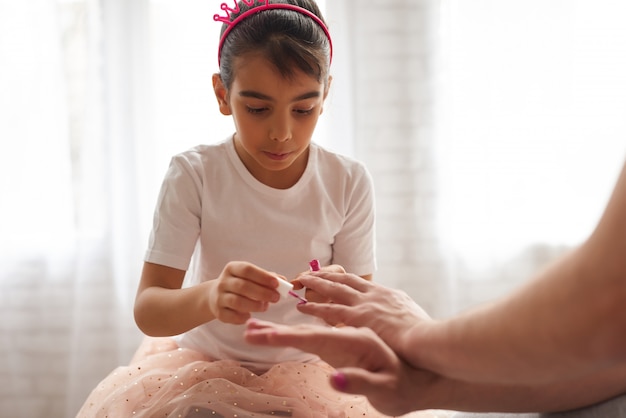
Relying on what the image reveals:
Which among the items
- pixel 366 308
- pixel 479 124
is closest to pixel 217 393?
pixel 366 308

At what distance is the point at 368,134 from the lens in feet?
8.71

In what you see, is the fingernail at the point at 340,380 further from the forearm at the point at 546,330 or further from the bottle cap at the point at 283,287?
the bottle cap at the point at 283,287

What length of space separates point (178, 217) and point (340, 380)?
77 cm

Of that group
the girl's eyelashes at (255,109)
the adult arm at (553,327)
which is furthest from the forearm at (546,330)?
the girl's eyelashes at (255,109)

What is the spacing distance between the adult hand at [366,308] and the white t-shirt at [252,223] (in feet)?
1.03

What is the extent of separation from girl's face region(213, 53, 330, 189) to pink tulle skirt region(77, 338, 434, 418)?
1.48ft

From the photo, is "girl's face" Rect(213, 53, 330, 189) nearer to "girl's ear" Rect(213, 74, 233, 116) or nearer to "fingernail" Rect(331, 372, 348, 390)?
"girl's ear" Rect(213, 74, 233, 116)

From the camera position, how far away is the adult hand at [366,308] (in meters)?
1.27

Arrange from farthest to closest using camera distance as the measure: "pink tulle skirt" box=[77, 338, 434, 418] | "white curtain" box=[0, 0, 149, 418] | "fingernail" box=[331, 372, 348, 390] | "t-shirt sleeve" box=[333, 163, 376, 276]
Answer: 1. "white curtain" box=[0, 0, 149, 418]
2. "t-shirt sleeve" box=[333, 163, 376, 276]
3. "pink tulle skirt" box=[77, 338, 434, 418]
4. "fingernail" box=[331, 372, 348, 390]

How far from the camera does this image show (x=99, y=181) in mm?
2637

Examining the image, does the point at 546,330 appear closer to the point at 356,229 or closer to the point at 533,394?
the point at 533,394

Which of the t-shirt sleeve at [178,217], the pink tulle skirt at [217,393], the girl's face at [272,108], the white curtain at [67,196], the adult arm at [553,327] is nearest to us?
the adult arm at [553,327]

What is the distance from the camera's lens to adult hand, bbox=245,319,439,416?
1103 millimetres

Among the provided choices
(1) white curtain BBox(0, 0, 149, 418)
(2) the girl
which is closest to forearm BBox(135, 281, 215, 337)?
(2) the girl
